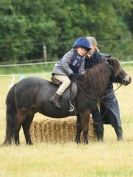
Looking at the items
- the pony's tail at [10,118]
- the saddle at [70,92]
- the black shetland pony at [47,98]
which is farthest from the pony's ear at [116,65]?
the pony's tail at [10,118]

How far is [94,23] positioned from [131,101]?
3621 centimetres

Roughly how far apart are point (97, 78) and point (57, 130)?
1462 millimetres

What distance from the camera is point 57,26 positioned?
57656 millimetres

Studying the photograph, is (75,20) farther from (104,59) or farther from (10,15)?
(104,59)

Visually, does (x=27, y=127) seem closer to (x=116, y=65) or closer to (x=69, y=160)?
(x=116, y=65)

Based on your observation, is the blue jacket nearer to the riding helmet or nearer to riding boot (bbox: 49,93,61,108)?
the riding helmet

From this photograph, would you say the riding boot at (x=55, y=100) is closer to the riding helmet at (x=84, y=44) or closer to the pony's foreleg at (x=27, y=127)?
the pony's foreleg at (x=27, y=127)

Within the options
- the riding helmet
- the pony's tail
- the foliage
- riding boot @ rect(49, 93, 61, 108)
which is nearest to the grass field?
the pony's tail

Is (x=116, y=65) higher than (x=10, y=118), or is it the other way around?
(x=116, y=65)

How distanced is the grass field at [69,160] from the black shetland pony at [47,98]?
0.47m

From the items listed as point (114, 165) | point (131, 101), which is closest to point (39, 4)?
point (131, 101)

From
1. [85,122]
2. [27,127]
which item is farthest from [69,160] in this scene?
[27,127]

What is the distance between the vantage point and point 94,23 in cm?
Result: 6116

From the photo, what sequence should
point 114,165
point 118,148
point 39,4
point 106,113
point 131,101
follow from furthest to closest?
point 39,4, point 131,101, point 106,113, point 118,148, point 114,165
